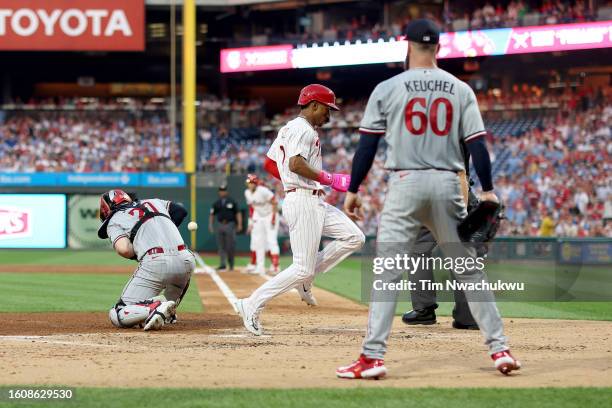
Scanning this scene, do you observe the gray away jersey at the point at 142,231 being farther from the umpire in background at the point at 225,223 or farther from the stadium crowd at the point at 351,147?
the stadium crowd at the point at 351,147

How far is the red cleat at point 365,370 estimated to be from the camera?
5.63 m

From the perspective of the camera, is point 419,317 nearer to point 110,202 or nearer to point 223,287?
point 110,202

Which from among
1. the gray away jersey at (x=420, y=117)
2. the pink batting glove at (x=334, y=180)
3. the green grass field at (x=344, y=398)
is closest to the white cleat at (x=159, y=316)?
the pink batting glove at (x=334, y=180)

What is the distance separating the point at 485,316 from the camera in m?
5.88

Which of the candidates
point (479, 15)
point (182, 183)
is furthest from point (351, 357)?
point (479, 15)

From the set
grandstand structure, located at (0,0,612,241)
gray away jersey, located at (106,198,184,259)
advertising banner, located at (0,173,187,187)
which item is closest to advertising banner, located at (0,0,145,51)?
grandstand structure, located at (0,0,612,241)

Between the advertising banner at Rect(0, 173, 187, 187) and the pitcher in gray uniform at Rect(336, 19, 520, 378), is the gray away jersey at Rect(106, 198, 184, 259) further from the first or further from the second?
the advertising banner at Rect(0, 173, 187, 187)

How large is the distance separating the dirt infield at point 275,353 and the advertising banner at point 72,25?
92.5 feet

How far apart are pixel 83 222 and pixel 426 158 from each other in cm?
2821

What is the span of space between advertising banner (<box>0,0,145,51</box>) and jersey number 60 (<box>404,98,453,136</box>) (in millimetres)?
32265

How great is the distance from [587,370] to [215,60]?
3792 centimetres

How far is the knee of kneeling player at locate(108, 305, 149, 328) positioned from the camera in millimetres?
8445

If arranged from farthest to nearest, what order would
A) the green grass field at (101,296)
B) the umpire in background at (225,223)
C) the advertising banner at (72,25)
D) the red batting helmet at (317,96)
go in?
the advertising banner at (72,25) < the umpire in background at (225,223) < the green grass field at (101,296) < the red batting helmet at (317,96)

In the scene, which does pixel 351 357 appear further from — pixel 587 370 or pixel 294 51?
pixel 294 51
